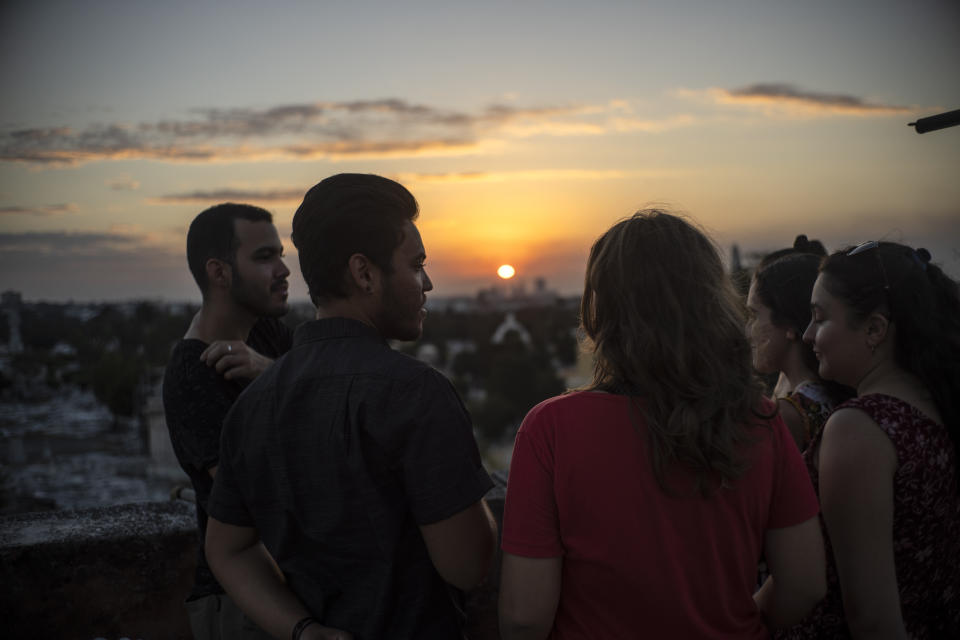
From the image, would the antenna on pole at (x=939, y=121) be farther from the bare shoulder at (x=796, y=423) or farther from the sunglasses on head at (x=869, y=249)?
the bare shoulder at (x=796, y=423)

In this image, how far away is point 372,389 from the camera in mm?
1530

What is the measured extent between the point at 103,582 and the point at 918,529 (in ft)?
9.47

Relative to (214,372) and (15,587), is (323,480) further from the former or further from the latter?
(15,587)

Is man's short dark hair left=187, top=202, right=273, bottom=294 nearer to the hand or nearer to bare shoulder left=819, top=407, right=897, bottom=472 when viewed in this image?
the hand

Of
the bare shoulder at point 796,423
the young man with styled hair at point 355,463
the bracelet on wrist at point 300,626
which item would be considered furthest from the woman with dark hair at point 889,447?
the bracelet on wrist at point 300,626

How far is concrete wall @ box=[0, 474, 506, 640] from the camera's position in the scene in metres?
2.90

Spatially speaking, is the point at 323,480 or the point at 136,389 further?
the point at 136,389

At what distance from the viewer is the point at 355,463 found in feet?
5.02

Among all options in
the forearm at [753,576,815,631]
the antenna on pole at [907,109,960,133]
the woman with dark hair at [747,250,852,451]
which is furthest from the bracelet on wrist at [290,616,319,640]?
the antenna on pole at [907,109,960,133]

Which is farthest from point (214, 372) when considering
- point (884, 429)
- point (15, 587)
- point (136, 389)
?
point (136, 389)

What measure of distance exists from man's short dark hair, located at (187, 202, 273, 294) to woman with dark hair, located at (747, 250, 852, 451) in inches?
69.6

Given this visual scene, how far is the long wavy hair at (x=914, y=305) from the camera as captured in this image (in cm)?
183

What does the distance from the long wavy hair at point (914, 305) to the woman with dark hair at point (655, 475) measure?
525mm

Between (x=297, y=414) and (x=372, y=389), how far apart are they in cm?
18
